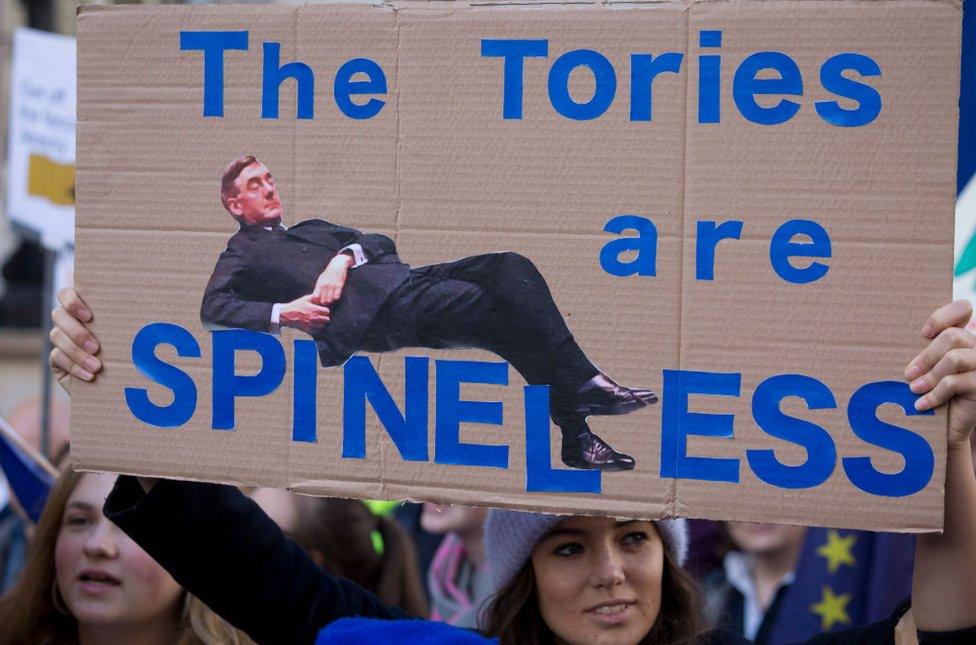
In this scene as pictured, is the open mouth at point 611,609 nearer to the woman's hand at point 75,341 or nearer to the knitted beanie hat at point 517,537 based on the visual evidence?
the knitted beanie hat at point 517,537

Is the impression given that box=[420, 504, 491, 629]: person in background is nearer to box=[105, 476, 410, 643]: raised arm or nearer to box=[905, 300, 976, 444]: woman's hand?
box=[105, 476, 410, 643]: raised arm

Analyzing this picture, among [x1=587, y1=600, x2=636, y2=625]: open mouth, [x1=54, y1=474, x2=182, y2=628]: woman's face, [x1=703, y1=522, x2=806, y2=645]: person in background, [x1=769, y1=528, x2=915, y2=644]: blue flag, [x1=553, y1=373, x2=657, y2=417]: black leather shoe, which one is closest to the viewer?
[x1=553, y1=373, x2=657, y2=417]: black leather shoe

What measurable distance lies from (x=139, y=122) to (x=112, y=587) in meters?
1.06

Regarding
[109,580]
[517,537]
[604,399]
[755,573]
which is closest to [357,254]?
[604,399]

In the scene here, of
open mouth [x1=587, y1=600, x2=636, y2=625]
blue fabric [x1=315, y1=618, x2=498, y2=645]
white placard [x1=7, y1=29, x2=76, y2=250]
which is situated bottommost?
open mouth [x1=587, y1=600, x2=636, y2=625]

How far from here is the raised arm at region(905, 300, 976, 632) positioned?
1668 millimetres

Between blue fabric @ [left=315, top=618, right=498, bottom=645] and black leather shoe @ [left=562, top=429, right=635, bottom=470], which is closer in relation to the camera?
blue fabric @ [left=315, top=618, right=498, bottom=645]

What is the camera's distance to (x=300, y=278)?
189cm

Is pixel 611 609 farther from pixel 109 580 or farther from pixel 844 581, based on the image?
pixel 844 581

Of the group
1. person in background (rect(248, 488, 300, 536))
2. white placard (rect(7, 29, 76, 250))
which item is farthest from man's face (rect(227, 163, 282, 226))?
white placard (rect(7, 29, 76, 250))

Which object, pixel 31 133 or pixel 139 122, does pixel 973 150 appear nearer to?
pixel 139 122

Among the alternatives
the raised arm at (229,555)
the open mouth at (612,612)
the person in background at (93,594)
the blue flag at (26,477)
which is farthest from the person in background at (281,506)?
the open mouth at (612,612)

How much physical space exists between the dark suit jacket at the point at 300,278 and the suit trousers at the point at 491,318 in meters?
0.03

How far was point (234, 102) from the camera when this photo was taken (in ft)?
6.35
